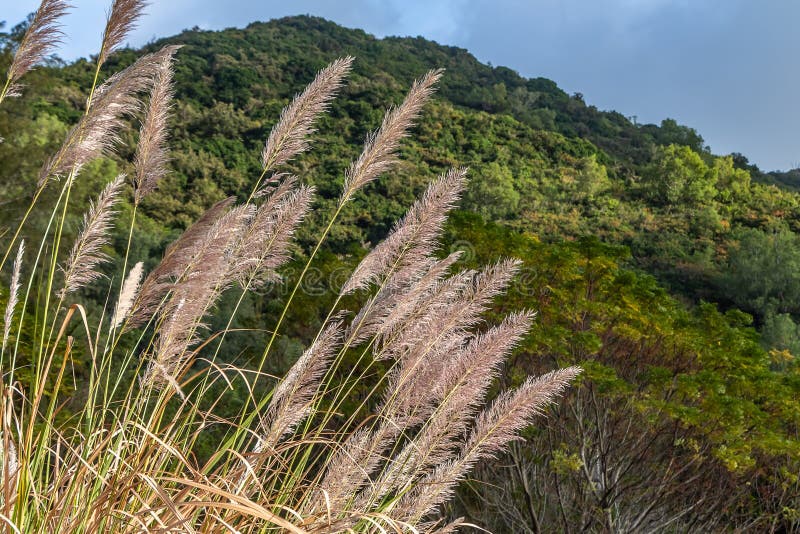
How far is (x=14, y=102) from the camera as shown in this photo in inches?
618

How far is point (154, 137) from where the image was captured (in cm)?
210

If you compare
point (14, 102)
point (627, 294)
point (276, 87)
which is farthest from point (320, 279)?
point (276, 87)

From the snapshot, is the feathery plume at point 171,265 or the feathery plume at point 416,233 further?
the feathery plume at point 416,233

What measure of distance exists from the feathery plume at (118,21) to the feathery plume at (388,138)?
0.67 metres

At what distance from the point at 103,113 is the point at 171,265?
1.46ft

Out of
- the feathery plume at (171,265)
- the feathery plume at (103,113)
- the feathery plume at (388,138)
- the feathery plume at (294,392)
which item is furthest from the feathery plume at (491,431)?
the feathery plume at (103,113)

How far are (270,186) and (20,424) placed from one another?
94cm

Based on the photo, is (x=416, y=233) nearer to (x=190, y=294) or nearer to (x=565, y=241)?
(x=190, y=294)

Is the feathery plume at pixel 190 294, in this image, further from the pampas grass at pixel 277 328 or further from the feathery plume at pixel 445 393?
the feathery plume at pixel 445 393

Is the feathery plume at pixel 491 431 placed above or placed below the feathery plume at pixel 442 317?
below

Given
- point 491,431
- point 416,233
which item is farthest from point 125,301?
point 491,431

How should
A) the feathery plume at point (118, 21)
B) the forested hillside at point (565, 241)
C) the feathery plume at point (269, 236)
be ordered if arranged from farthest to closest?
1. the forested hillside at point (565, 241)
2. the feathery plume at point (269, 236)
3. the feathery plume at point (118, 21)

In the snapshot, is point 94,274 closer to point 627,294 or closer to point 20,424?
point 20,424

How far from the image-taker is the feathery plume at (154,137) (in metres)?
2.09
